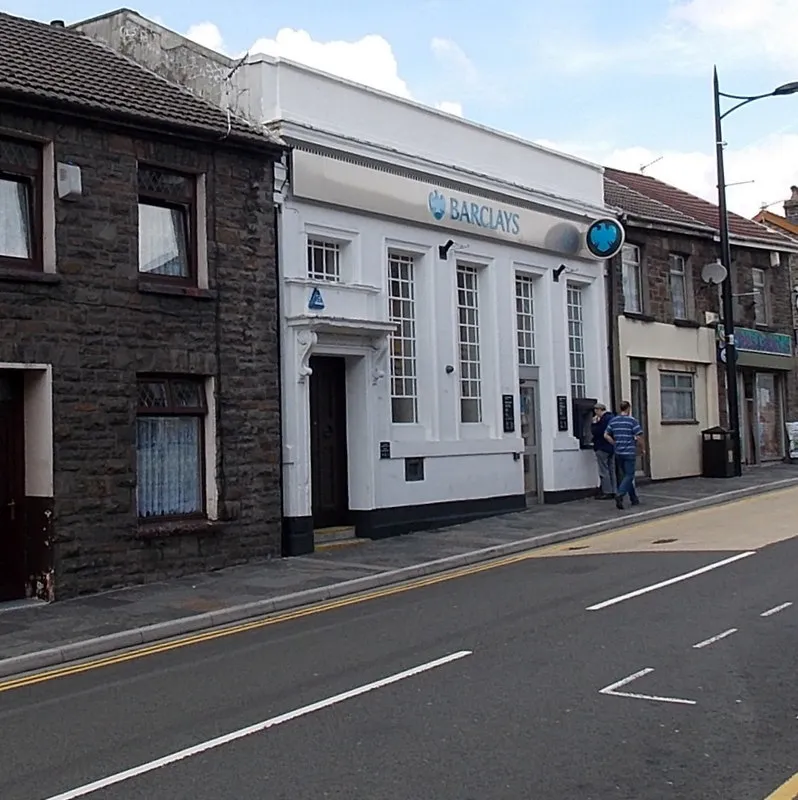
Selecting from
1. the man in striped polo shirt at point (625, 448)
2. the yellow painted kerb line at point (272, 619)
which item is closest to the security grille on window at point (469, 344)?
the man in striped polo shirt at point (625, 448)

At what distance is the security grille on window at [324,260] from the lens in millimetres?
17312

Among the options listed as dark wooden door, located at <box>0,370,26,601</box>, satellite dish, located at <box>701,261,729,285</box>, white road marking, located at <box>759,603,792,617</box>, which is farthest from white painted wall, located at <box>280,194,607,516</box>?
white road marking, located at <box>759,603,792,617</box>

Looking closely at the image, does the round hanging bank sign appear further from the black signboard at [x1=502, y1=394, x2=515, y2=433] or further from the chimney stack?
the chimney stack

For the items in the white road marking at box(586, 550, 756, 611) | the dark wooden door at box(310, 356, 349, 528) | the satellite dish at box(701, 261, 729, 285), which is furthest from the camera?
the satellite dish at box(701, 261, 729, 285)

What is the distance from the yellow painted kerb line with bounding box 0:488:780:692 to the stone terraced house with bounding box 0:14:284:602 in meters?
2.83

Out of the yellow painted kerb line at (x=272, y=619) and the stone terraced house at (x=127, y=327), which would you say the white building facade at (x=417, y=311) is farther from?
the yellow painted kerb line at (x=272, y=619)

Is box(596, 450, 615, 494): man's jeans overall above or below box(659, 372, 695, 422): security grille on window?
below

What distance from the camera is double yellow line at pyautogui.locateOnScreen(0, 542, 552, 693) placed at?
9578mm

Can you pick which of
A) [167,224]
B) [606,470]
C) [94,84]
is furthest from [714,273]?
[94,84]

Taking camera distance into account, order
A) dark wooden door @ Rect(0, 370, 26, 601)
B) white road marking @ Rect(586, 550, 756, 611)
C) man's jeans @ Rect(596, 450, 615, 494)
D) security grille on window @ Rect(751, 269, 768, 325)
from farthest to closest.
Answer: security grille on window @ Rect(751, 269, 768, 325), man's jeans @ Rect(596, 450, 615, 494), dark wooden door @ Rect(0, 370, 26, 601), white road marking @ Rect(586, 550, 756, 611)

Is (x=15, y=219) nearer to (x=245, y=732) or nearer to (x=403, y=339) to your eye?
(x=403, y=339)

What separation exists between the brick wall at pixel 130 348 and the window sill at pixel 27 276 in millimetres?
40

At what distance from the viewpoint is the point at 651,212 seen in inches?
1021

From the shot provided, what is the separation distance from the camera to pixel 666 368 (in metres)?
25.8
